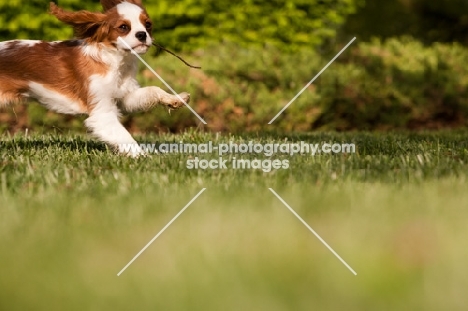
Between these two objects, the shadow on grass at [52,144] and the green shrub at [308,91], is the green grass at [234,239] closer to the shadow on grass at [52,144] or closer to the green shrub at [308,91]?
the shadow on grass at [52,144]

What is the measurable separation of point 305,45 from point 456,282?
7382 millimetres

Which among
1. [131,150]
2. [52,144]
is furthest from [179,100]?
[52,144]

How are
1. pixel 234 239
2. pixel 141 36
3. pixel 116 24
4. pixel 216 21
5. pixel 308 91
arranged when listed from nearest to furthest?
pixel 234 239, pixel 141 36, pixel 116 24, pixel 308 91, pixel 216 21

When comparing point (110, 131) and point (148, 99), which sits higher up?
point (148, 99)

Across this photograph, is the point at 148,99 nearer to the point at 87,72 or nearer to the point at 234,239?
the point at 87,72

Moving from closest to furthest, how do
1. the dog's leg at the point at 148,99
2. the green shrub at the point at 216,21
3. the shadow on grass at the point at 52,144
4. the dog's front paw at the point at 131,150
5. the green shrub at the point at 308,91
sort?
the dog's front paw at the point at 131,150 → the dog's leg at the point at 148,99 → the shadow on grass at the point at 52,144 → the green shrub at the point at 308,91 → the green shrub at the point at 216,21

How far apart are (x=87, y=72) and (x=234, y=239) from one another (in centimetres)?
259

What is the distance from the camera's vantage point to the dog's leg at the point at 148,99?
4.86 meters

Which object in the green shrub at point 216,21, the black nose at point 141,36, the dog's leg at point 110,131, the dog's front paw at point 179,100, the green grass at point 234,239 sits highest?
the green shrub at point 216,21

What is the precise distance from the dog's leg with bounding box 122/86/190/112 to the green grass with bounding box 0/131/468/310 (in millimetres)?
1022

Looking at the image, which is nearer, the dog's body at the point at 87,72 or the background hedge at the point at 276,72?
the dog's body at the point at 87,72

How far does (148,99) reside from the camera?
192 inches

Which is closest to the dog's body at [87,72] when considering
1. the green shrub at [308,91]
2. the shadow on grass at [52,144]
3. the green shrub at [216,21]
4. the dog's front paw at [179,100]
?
the dog's front paw at [179,100]

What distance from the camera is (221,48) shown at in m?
8.48
